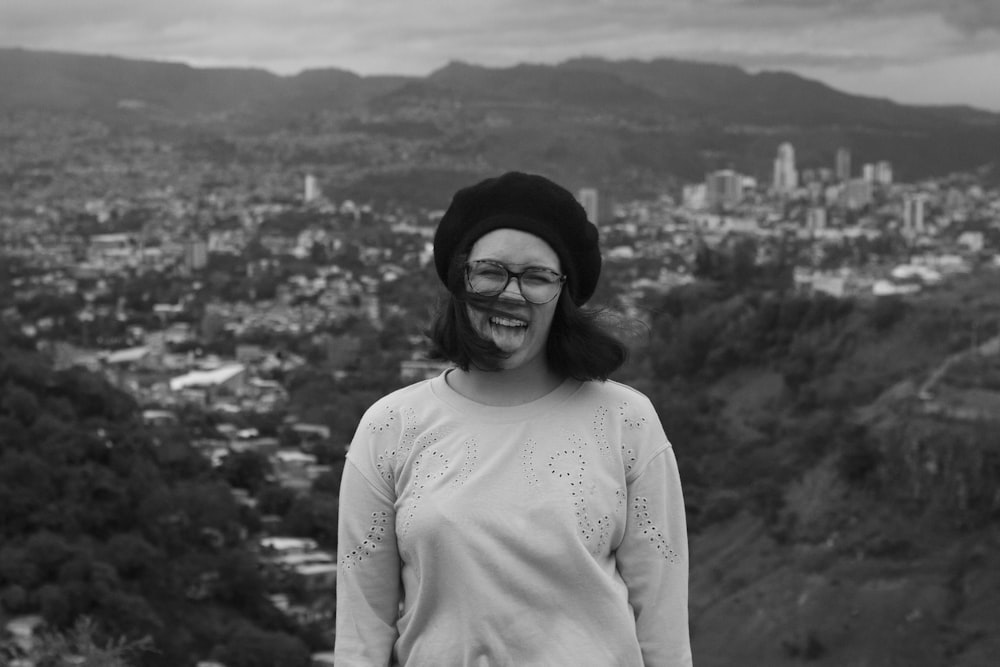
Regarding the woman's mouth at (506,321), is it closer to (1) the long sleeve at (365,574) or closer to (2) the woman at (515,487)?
(2) the woman at (515,487)

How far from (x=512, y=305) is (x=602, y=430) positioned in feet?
0.48

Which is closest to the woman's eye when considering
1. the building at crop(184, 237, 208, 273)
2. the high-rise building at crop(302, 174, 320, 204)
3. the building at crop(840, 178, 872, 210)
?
the building at crop(184, 237, 208, 273)

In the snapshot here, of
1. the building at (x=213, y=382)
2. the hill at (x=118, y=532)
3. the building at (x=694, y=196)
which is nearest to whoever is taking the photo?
the hill at (x=118, y=532)

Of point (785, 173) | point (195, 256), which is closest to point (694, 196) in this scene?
point (785, 173)

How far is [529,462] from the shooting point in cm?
143

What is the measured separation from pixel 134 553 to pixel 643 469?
9.39 m

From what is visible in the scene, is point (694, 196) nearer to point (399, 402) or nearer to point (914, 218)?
point (914, 218)

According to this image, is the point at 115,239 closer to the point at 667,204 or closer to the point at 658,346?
the point at 667,204

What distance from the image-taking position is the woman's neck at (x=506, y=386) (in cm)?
149

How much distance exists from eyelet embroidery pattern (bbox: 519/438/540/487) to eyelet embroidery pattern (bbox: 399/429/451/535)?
0.07m

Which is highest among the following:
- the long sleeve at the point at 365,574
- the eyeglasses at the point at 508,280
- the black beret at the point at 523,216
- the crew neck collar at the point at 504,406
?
the black beret at the point at 523,216

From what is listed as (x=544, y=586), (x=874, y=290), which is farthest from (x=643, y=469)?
(x=874, y=290)

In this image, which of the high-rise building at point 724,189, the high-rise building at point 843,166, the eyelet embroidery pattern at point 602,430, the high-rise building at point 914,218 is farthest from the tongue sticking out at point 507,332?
the high-rise building at point 843,166

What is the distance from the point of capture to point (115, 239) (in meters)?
44.8
